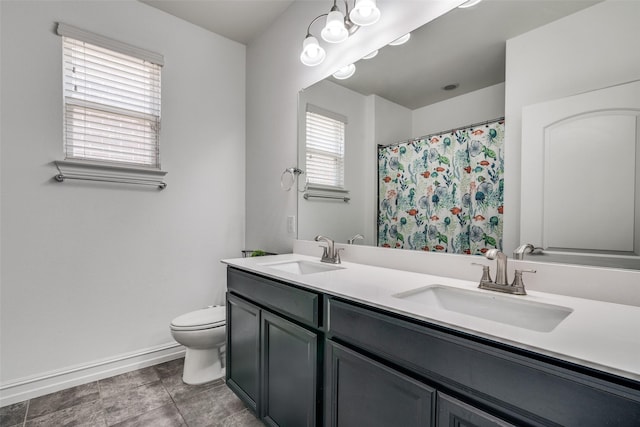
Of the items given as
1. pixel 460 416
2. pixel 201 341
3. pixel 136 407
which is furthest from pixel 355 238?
pixel 136 407

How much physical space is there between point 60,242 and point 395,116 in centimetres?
228

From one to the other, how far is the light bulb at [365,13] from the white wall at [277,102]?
92 millimetres

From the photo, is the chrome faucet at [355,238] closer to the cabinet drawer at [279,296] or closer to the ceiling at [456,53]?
the cabinet drawer at [279,296]

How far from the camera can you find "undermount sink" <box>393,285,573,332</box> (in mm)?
943

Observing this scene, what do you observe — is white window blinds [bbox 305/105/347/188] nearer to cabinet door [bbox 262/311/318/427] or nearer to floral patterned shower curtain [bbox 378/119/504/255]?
floral patterned shower curtain [bbox 378/119/504/255]

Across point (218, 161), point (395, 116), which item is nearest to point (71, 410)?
point (218, 161)

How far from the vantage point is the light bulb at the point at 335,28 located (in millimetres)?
1703

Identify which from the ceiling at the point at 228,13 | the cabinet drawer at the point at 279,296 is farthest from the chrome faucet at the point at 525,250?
the ceiling at the point at 228,13

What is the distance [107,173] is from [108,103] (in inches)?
19.9

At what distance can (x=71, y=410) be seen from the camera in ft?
5.87

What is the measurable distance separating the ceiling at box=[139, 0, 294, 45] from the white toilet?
231 centimetres

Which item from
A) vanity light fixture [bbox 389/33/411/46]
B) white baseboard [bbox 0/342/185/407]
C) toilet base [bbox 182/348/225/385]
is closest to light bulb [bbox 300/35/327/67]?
vanity light fixture [bbox 389/33/411/46]

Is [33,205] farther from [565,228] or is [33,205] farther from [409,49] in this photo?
[565,228]

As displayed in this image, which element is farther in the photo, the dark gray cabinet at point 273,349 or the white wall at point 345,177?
the white wall at point 345,177
